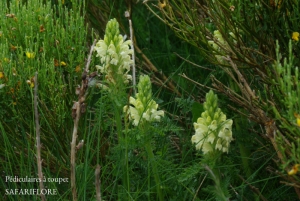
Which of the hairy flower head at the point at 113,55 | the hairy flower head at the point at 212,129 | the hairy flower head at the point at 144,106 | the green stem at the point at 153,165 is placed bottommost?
the green stem at the point at 153,165

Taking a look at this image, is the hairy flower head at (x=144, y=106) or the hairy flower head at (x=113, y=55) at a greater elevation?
the hairy flower head at (x=113, y=55)

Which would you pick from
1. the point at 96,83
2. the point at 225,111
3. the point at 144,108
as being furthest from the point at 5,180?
the point at 225,111

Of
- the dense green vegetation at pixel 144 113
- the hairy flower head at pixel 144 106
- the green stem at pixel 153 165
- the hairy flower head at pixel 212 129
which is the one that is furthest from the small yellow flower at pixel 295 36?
the green stem at pixel 153 165

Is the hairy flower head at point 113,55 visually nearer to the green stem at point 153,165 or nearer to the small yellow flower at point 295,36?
the green stem at point 153,165

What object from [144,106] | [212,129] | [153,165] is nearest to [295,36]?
[212,129]

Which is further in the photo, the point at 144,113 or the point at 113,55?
the point at 113,55

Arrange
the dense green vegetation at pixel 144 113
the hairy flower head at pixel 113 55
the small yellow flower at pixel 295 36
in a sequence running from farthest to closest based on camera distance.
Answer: the hairy flower head at pixel 113 55, the dense green vegetation at pixel 144 113, the small yellow flower at pixel 295 36

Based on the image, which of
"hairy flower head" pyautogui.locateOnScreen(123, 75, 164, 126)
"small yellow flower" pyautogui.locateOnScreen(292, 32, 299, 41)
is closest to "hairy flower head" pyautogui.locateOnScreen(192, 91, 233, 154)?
"hairy flower head" pyautogui.locateOnScreen(123, 75, 164, 126)

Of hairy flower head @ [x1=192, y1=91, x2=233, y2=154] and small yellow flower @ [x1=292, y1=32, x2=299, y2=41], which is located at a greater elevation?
small yellow flower @ [x1=292, y1=32, x2=299, y2=41]

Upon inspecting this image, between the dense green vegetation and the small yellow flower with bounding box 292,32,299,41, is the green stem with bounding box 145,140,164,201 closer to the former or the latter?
the dense green vegetation

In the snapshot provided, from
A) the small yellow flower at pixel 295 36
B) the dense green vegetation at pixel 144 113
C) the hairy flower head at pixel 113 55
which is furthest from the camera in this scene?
the hairy flower head at pixel 113 55

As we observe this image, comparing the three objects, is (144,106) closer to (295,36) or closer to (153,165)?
(153,165)

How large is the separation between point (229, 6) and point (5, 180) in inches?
50.9

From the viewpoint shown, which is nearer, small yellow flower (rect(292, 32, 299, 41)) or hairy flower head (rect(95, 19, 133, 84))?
small yellow flower (rect(292, 32, 299, 41))
